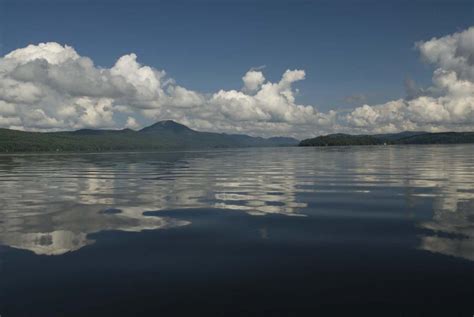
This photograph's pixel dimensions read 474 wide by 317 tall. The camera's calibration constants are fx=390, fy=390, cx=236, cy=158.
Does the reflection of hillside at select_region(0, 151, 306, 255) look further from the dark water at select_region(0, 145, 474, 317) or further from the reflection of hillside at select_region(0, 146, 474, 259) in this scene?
the dark water at select_region(0, 145, 474, 317)

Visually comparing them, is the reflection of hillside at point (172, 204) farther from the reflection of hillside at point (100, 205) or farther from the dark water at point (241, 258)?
the dark water at point (241, 258)

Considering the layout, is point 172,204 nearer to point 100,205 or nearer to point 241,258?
point 100,205

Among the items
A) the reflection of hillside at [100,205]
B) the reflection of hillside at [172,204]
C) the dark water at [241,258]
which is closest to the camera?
the dark water at [241,258]

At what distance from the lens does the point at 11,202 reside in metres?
28.5

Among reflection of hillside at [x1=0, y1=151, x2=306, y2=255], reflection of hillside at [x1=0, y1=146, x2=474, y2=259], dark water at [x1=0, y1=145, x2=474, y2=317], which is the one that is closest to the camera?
dark water at [x1=0, y1=145, x2=474, y2=317]

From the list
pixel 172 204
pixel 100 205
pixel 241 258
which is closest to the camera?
pixel 241 258

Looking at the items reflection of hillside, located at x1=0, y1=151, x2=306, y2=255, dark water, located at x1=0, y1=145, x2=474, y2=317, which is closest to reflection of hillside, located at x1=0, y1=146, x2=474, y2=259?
reflection of hillside, located at x1=0, y1=151, x2=306, y2=255

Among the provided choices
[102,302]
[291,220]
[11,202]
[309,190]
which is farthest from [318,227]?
[11,202]

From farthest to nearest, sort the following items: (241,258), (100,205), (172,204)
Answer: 1. (172,204)
2. (100,205)
3. (241,258)

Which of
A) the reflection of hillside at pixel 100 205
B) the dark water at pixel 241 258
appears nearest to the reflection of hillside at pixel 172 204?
the reflection of hillside at pixel 100 205

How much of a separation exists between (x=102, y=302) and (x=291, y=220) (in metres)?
12.4

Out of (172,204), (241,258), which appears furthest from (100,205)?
(241,258)

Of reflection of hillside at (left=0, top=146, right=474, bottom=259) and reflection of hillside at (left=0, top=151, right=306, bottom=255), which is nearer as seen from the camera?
reflection of hillside at (left=0, top=146, right=474, bottom=259)

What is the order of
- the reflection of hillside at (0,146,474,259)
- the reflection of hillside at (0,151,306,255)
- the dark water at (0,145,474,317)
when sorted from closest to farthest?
1. the dark water at (0,145,474,317)
2. the reflection of hillside at (0,146,474,259)
3. the reflection of hillside at (0,151,306,255)
